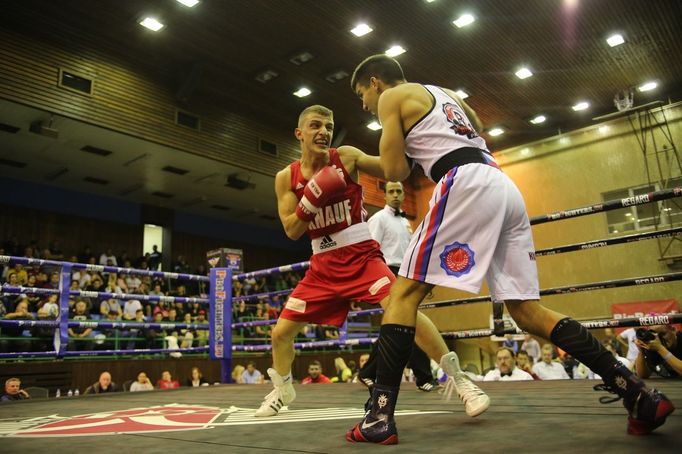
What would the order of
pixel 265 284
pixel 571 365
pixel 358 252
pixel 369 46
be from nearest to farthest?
pixel 358 252 < pixel 571 365 < pixel 369 46 < pixel 265 284

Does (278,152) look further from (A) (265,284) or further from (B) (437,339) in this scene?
(B) (437,339)

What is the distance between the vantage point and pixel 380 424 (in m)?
1.52

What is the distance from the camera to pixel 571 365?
6875 mm

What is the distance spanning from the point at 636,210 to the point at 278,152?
27.8 ft

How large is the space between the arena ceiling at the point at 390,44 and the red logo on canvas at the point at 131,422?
23.5 ft

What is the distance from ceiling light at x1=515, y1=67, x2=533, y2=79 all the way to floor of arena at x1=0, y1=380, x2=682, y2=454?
9.13 metres

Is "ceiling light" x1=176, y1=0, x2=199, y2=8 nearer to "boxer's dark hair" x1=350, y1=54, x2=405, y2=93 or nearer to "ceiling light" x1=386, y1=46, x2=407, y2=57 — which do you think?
"ceiling light" x1=386, y1=46, x2=407, y2=57

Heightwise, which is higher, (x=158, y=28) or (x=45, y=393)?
(x=158, y=28)

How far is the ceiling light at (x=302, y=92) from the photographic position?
11.0 metres

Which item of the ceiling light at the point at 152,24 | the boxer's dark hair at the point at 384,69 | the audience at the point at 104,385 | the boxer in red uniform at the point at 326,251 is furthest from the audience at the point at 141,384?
the boxer's dark hair at the point at 384,69

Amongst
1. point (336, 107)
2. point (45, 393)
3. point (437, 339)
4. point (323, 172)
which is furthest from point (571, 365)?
point (336, 107)

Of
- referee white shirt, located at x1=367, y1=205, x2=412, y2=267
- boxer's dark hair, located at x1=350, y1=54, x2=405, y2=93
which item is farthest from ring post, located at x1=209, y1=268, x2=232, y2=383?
boxer's dark hair, located at x1=350, y1=54, x2=405, y2=93

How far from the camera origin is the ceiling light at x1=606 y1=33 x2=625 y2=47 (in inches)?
379

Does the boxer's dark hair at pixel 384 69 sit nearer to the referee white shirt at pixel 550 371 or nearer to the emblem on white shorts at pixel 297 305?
the emblem on white shorts at pixel 297 305
